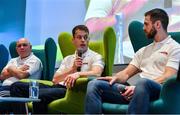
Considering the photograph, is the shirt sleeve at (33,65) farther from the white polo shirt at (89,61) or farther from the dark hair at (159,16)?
the dark hair at (159,16)

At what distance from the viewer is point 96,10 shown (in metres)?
4.65

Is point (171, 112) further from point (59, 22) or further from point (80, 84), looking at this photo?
point (59, 22)

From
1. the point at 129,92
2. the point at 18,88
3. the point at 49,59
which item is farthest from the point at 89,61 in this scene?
the point at 129,92

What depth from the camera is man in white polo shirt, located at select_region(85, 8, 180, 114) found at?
97.3 inches

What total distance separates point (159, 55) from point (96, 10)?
183 centimetres

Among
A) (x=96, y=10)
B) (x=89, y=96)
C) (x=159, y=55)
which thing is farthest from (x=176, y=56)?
(x=96, y=10)

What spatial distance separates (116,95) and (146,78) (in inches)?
10.7

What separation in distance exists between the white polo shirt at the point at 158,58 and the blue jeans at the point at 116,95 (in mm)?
329

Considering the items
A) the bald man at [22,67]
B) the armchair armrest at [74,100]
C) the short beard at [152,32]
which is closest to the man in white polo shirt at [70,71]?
the armchair armrest at [74,100]

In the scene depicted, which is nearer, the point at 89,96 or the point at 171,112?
the point at 171,112

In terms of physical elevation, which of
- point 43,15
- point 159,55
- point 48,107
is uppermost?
point 43,15

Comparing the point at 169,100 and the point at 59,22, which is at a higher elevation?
the point at 59,22

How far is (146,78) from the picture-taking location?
8.73 feet

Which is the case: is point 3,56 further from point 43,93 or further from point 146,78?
point 146,78
